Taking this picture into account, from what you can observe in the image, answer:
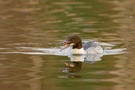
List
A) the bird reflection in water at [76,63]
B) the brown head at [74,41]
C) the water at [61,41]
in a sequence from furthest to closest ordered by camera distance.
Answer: the brown head at [74,41] < the bird reflection in water at [76,63] < the water at [61,41]

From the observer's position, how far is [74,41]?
15148 millimetres

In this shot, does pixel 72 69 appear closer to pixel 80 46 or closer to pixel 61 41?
pixel 80 46

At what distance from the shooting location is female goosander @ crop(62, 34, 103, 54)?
1510cm

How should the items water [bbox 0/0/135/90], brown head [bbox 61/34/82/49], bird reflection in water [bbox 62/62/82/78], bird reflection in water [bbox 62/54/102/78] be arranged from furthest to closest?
brown head [bbox 61/34/82/49]
bird reflection in water [bbox 62/54/102/78]
bird reflection in water [bbox 62/62/82/78]
water [bbox 0/0/135/90]

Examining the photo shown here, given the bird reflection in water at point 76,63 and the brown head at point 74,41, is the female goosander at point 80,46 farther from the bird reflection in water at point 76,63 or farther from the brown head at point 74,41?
the bird reflection in water at point 76,63

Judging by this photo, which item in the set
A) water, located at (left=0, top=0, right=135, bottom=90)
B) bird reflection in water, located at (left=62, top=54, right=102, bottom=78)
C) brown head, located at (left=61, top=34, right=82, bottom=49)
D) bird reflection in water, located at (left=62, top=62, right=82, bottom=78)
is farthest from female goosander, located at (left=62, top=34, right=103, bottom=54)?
bird reflection in water, located at (left=62, top=62, right=82, bottom=78)

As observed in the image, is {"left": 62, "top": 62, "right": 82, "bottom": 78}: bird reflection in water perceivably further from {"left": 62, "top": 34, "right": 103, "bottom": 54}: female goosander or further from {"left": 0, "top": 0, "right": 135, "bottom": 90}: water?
{"left": 62, "top": 34, "right": 103, "bottom": 54}: female goosander

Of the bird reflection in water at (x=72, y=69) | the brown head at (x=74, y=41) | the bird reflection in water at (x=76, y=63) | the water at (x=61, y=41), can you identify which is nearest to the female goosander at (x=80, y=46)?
the brown head at (x=74, y=41)

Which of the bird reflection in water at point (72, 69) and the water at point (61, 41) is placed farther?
the bird reflection in water at point (72, 69)

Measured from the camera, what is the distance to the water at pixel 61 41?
460 inches

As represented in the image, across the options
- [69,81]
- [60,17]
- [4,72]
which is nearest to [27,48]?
[4,72]

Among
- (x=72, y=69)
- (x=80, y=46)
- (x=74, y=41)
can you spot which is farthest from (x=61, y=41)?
(x=72, y=69)

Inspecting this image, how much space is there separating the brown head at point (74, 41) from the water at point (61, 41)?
1.21 ft

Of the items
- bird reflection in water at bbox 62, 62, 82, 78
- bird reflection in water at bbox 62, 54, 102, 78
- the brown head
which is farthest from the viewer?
the brown head
